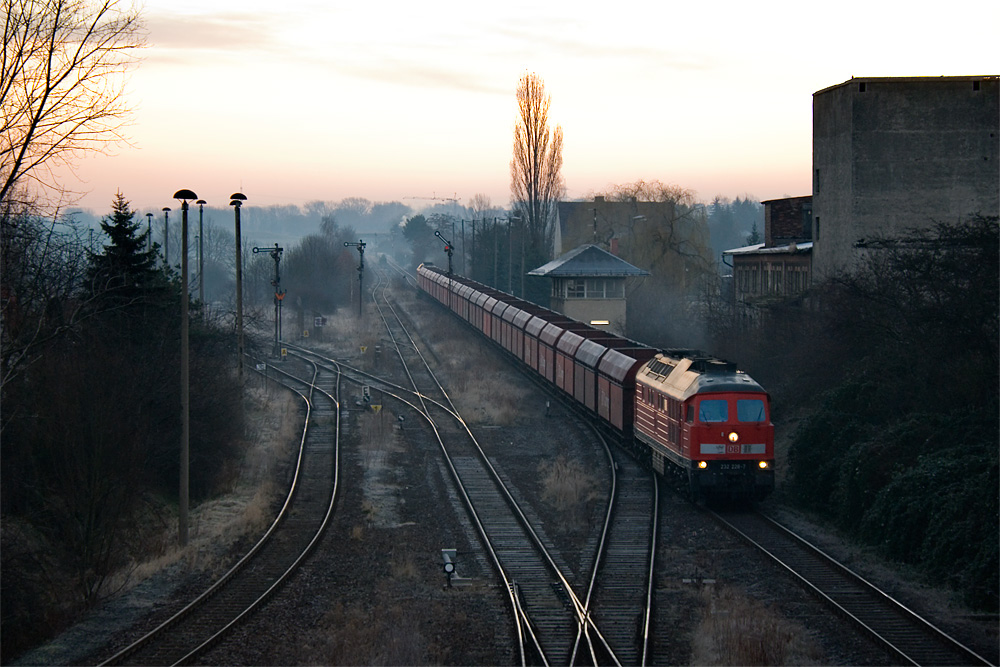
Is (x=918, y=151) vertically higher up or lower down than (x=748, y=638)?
higher up

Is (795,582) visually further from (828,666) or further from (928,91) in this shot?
(928,91)

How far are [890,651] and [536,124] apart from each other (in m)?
60.6

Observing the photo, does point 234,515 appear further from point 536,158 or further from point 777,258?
point 536,158

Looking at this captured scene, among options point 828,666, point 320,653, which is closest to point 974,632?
point 828,666

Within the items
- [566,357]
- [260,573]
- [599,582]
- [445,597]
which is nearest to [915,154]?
[566,357]

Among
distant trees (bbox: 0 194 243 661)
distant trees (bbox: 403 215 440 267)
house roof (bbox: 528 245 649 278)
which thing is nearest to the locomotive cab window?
distant trees (bbox: 0 194 243 661)

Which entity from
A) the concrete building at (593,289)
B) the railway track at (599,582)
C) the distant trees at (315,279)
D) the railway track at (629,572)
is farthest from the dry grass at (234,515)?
the distant trees at (315,279)

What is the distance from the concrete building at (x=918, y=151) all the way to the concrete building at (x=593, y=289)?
20274 mm

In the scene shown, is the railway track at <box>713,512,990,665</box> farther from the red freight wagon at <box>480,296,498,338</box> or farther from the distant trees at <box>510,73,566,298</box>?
the distant trees at <box>510,73,566,298</box>

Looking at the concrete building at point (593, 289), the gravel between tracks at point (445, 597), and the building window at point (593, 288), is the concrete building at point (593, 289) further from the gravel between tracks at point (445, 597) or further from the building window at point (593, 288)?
the gravel between tracks at point (445, 597)

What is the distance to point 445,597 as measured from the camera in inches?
564

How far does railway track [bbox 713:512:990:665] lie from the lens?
11727 millimetres

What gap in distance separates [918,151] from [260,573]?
2736cm

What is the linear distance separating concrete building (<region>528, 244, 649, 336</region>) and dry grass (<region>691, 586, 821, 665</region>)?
39539 mm
